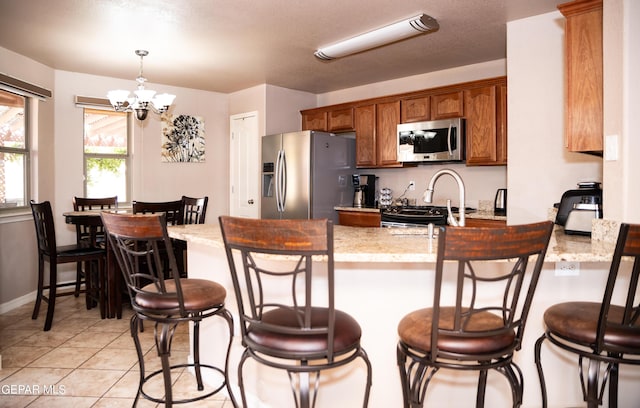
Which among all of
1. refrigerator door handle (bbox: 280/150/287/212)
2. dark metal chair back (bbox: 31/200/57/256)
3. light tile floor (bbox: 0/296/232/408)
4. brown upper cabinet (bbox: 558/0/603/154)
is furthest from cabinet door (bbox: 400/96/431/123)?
dark metal chair back (bbox: 31/200/57/256)

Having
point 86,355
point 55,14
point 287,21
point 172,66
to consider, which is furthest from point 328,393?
point 172,66

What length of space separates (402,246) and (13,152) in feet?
13.8

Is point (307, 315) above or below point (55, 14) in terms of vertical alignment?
below

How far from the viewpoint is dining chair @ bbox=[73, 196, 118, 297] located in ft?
12.8

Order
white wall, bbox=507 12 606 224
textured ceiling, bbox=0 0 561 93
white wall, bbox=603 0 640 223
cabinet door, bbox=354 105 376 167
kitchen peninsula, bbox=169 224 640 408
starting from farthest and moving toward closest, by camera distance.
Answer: cabinet door, bbox=354 105 376 167, white wall, bbox=507 12 606 224, textured ceiling, bbox=0 0 561 93, white wall, bbox=603 0 640 223, kitchen peninsula, bbox=169 224 640 408

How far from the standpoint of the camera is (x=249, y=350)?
1.42 meters

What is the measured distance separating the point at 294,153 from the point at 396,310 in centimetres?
336

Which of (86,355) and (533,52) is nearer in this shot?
(86,355)

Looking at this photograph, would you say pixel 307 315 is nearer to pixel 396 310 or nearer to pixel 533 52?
pixel 396 310

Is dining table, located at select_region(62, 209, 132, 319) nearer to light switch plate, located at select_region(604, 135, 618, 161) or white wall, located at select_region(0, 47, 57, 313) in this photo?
white wall, located at select_region(0, 47, 57, 313)

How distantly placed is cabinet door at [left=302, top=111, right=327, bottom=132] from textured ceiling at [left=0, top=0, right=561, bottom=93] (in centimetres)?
56

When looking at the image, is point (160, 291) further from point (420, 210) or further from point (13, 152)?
point (13, 152)

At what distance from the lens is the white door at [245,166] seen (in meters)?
5.53

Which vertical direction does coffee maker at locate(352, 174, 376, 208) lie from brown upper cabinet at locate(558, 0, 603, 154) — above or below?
below
